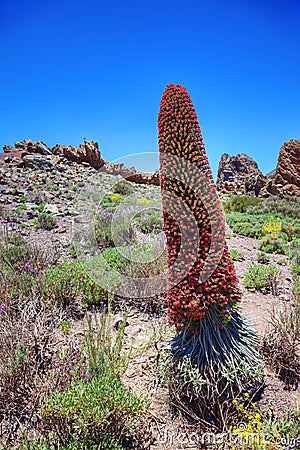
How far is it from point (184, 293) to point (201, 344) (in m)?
0.51

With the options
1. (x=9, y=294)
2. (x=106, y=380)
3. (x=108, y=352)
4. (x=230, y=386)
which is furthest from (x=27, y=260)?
(x=230, y=386)

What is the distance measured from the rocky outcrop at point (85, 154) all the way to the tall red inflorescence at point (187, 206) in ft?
84.6

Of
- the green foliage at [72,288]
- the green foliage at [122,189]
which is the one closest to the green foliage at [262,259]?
the green foliage at [72,288]

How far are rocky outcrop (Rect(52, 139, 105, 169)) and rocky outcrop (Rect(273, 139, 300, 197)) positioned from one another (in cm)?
1372

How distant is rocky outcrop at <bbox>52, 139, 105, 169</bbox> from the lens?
2786 centimetres

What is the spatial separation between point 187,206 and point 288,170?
768 inches

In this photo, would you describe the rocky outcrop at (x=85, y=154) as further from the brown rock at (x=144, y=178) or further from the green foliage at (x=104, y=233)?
the green foliage at (x=104, y=233)

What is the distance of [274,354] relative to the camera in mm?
3537

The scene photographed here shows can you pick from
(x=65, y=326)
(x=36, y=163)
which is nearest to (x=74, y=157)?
(x=36, y=163)

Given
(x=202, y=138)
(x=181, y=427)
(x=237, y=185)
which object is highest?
(x=237, y=185)

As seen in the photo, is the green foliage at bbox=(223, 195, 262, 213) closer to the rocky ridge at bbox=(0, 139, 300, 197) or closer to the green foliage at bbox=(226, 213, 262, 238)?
the rocky ridge at bbox=(0, 139, 300, 197)

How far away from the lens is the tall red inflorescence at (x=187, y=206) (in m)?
2.72

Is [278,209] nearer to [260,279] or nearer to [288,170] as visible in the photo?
[288,170]

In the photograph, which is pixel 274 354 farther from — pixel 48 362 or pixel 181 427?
pixel 48 362
